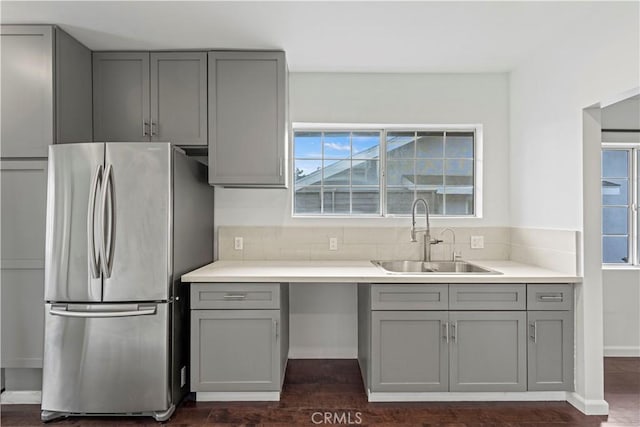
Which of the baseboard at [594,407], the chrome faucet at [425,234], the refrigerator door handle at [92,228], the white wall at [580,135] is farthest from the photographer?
the chrome faucet at [425,234]

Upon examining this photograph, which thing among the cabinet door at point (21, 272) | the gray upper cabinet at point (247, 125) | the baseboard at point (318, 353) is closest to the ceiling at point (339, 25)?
the gray upper cabinet at point (247, 125)

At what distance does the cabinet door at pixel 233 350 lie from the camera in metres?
2.37

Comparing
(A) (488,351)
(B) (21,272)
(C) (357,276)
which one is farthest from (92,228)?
(A) (488,351)

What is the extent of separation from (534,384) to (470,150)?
1.89m

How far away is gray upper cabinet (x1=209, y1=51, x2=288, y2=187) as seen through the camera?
8.94 ft

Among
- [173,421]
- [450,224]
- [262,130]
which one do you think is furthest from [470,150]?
[173,421]

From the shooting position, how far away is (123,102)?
2.76m

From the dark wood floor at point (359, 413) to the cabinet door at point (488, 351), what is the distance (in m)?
0.15

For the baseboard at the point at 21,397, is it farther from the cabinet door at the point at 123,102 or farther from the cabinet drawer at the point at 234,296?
the cabinet door at the point at 123,102

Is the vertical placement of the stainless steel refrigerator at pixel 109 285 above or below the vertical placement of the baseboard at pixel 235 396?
above

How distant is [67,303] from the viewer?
7.29 feet

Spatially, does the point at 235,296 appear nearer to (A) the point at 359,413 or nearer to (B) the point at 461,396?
(A) the point at 359,413

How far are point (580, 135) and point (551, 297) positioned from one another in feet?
3.34

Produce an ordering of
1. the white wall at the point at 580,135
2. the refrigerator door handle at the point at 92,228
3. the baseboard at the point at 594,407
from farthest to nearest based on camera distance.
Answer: the baseboard at the point at 594,407 < the refrigerator door handle at the point at 92,228 < the white wall at the point at 580,135
